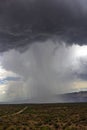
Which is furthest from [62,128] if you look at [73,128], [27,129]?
[27,129]

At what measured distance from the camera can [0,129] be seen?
56812 mm

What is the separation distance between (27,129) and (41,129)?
3.31 m

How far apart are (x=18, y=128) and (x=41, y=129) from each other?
18.6ft

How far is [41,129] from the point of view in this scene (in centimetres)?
5684

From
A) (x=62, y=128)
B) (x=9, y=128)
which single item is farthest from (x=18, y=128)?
(x=62, y=128)

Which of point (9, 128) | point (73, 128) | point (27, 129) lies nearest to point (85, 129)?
point (73, 128)

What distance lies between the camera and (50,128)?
190 ft

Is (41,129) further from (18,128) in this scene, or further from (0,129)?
(0,129)

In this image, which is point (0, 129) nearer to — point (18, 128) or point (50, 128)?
point (18, 128)

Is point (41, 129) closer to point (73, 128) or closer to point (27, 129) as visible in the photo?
point (27, 129)

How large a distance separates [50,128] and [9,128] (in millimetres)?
9488

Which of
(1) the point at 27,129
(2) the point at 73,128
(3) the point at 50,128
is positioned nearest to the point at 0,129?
(1) the point at 27,129

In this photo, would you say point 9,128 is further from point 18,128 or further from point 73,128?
point 73,128

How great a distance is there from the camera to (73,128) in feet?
189
